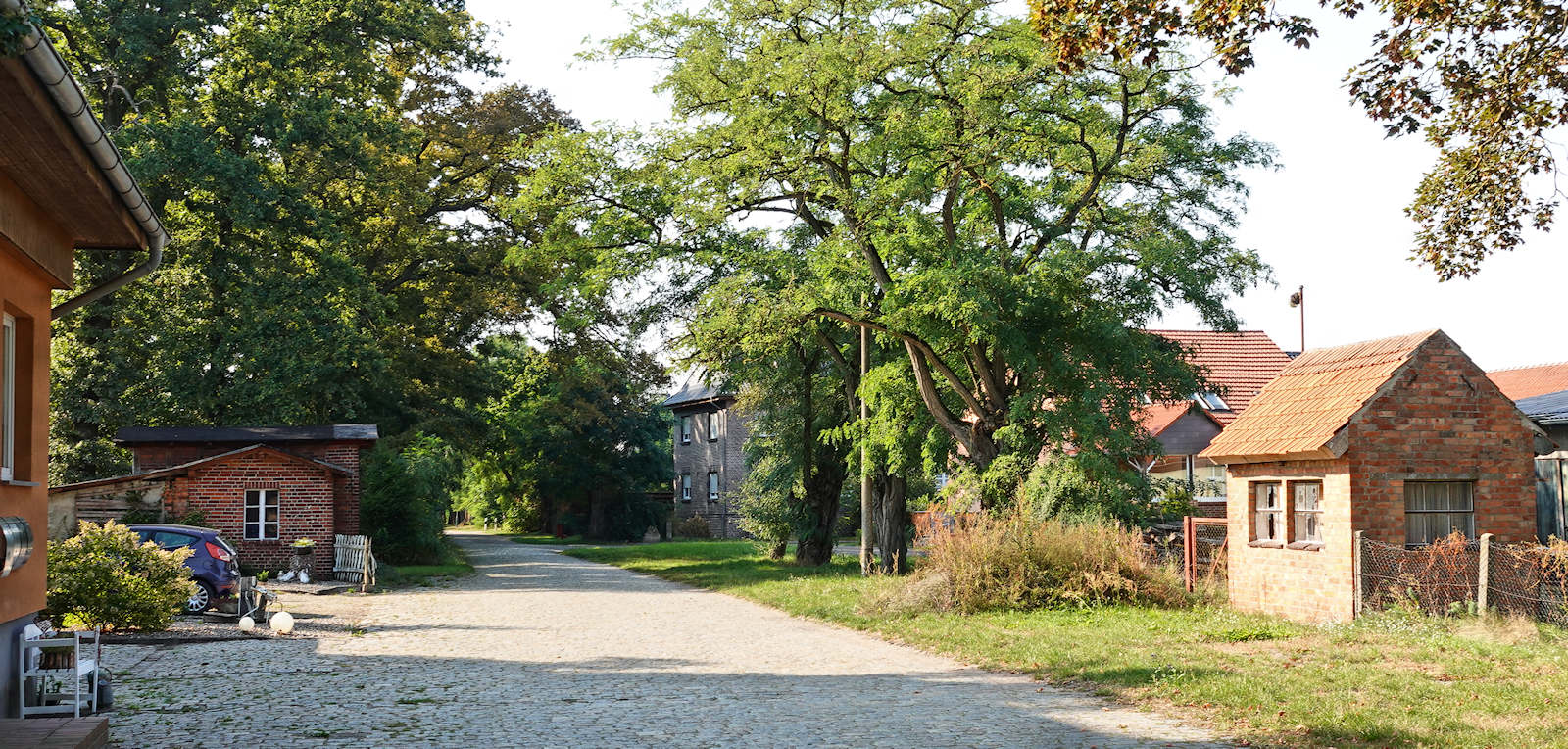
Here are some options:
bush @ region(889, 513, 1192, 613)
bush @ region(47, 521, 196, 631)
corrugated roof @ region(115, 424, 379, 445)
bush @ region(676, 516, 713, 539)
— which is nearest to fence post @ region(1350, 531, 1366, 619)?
bush @ region(889, 513, 1192, 613)

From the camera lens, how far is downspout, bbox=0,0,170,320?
5.82 m

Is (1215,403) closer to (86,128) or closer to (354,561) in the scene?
(354,561)

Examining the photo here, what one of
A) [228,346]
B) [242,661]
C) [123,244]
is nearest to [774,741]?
[123,244]

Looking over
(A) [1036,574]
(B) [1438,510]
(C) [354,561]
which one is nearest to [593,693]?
(A) [1036,574]

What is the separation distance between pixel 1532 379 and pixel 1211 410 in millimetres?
14137

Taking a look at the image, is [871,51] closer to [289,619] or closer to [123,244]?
[289,619]

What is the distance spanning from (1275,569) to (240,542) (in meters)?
22.1

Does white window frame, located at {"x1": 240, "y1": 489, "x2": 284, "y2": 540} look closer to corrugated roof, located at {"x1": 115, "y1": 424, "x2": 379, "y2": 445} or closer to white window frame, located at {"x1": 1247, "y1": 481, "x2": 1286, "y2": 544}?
corrugated roof, located at {"x1": 115, "y1": 424, "x2": 379, "y2": 445}

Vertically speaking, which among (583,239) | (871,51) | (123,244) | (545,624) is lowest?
(545,624)

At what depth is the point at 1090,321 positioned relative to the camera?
23625 millimetres

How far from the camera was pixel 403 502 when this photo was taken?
34906mm

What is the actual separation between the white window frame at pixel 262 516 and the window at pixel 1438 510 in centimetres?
2343

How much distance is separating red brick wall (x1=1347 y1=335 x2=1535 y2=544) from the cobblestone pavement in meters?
6.43

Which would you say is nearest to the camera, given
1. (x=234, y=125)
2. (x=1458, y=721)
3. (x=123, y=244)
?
(x=1458, y=721)
